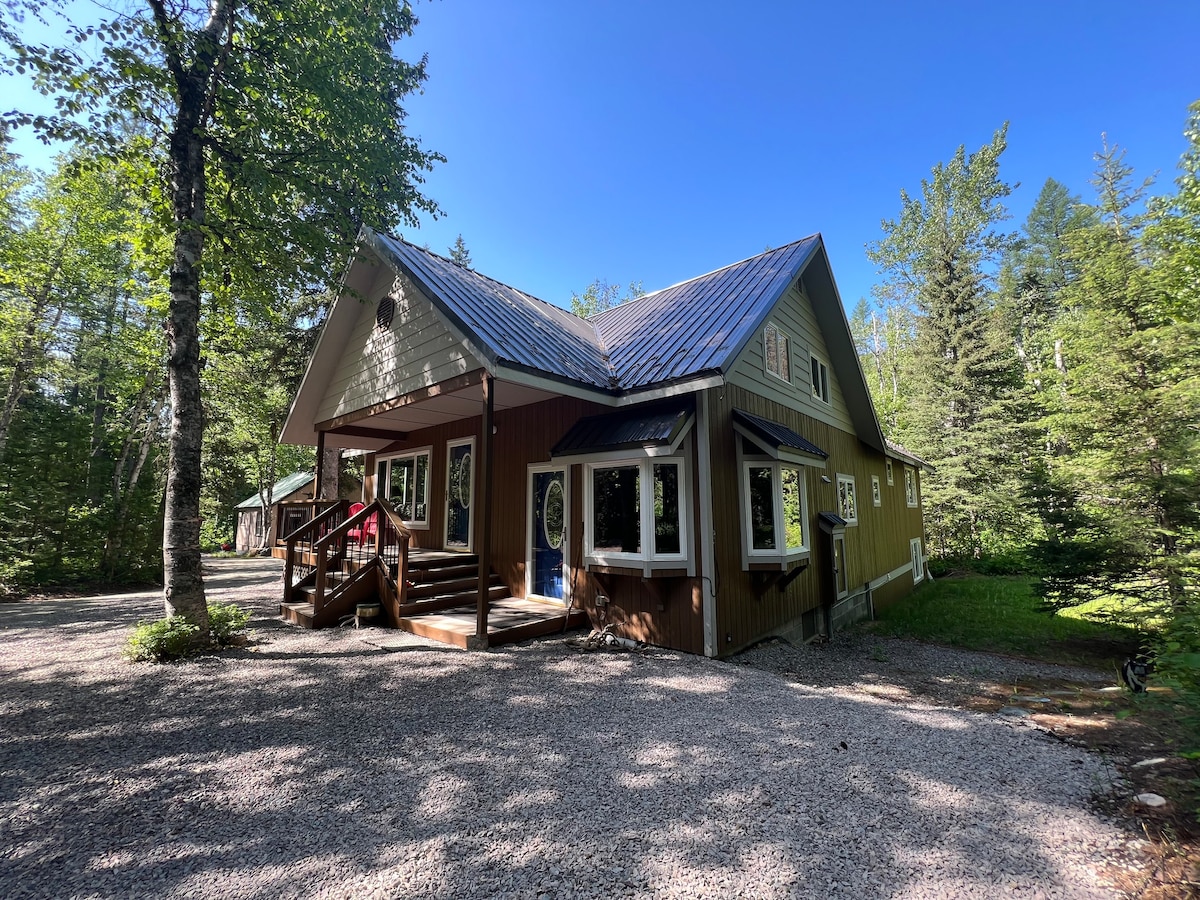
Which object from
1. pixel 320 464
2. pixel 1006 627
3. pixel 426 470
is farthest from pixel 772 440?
pixel 1006 627

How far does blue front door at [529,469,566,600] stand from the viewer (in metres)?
7.70

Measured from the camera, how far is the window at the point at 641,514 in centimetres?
638

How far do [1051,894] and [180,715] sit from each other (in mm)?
5808

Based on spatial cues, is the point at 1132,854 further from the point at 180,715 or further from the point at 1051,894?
the point at 180,715

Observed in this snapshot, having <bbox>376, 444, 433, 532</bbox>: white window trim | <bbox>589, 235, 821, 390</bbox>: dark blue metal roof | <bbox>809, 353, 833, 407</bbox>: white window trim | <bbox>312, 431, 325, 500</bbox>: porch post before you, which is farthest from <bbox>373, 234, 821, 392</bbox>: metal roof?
<bbox>312, 431, 325, 500</bbox>: porch post

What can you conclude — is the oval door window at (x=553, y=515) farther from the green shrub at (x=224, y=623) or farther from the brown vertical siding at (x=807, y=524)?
the green shrub at (x=224, y=623)

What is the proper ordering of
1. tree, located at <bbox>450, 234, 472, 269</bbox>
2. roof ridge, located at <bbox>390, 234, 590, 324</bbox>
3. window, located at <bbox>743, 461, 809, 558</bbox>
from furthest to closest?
tree, located at <bbox>450, 234, 472, 269</bbox>
roof ridge, located at <bbox>390, 234, 590, 324</bbox>
window, located at <bbox>743, 461, 809, 558</bbox>

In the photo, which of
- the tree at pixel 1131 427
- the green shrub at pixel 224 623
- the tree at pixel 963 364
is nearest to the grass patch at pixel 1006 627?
the tree at pixel 1131 427

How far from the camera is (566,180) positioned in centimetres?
1570

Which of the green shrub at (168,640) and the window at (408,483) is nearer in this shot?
the green shrub at (168,640)

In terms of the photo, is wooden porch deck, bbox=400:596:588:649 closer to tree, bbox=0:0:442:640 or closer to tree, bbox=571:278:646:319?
tree, bbox=0:0:442:640

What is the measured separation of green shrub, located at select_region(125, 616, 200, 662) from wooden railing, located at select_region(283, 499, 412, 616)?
168cm

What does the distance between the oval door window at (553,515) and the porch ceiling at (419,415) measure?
151cm

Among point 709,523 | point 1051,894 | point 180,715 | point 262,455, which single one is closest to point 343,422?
point 180,715
